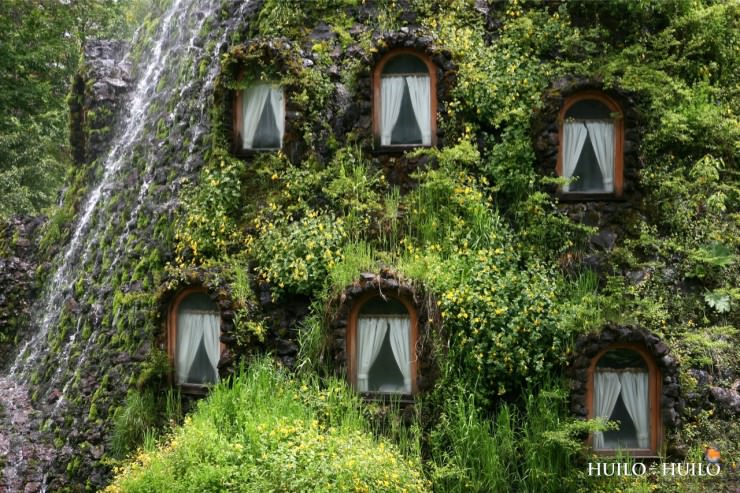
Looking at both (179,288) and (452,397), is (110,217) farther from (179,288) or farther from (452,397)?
(452,397)

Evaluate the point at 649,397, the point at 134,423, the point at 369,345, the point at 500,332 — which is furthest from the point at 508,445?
the point at 134,423

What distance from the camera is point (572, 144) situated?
10328 millimetres

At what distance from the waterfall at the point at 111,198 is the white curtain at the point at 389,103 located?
113 inches

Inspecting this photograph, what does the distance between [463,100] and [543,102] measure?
105cm

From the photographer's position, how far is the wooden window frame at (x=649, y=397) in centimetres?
906

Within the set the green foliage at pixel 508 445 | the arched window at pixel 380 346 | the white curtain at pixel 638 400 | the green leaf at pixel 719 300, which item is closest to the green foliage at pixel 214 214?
the arched window at pixel 380 346

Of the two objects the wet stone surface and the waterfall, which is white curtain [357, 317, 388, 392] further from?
the wet stone surface

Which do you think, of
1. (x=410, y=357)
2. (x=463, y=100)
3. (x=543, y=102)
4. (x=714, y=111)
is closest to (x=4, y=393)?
(x=410, y=357)

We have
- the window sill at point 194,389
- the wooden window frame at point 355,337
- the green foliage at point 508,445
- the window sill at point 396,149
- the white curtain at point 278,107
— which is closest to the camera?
the green foliage at point 508,445

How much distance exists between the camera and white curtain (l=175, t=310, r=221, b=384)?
33.2ft

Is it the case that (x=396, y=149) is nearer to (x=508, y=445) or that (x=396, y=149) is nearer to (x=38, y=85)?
(x=508, y=445)

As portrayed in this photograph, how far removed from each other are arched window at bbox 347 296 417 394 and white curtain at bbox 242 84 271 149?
10.1ft

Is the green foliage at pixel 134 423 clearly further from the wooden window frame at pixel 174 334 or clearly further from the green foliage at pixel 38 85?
the green foliage at pixel 38 85

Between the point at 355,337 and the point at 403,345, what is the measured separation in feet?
1.92
